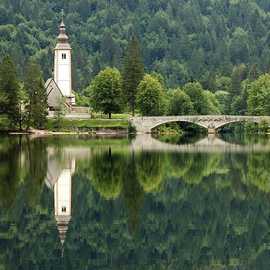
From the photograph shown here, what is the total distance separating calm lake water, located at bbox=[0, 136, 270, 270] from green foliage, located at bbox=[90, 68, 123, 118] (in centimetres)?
5232

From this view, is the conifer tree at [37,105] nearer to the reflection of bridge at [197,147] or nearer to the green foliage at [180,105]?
the green foliage at [180,105]

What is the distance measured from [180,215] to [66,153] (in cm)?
3437

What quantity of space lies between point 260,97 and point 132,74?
19380mm

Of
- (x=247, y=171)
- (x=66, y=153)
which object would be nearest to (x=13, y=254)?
(x=247, y=171)

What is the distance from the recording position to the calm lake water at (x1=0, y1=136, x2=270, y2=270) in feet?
102

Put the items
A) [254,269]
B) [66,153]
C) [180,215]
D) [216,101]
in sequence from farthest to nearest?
[216,101] → [66,153] → [180,215] → [254,269]

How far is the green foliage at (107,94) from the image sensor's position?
392ft

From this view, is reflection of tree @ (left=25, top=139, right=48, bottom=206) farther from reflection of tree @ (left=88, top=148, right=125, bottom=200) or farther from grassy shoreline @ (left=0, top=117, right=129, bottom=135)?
grassy shoreline @ (left=0, top=117, right=129, bottom=135)

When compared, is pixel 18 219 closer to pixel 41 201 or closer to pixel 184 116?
pixel 41 201

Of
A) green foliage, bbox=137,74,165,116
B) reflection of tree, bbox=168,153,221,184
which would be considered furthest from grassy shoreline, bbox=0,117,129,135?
reflection of tree, bbox=168,153,221,184

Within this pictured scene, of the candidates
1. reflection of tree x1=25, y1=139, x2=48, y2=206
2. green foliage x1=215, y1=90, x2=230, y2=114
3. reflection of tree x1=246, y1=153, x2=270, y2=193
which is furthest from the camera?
green foliage x1=215, y1=90, x2=230, y2=114

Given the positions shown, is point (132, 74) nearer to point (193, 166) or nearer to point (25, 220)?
point (193, 166)

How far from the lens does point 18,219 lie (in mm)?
36906

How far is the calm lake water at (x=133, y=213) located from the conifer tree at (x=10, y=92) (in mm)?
43304
